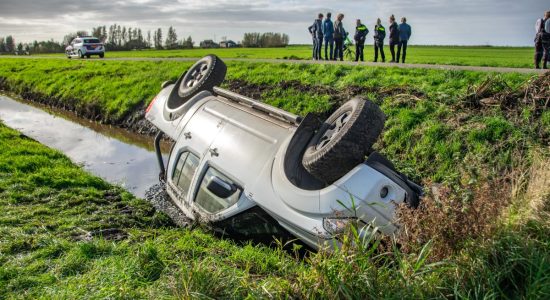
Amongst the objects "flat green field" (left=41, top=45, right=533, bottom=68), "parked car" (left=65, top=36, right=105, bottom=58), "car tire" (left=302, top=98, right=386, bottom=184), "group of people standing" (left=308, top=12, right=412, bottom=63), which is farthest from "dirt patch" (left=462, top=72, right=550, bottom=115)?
"parked car" (left=65, top=36, right=105, bottom=58)

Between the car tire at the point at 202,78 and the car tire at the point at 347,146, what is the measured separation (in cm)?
310

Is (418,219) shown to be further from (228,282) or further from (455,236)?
(228,282)

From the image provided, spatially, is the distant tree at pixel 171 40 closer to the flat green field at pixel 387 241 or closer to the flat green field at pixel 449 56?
the flat green field at pixel 449 56

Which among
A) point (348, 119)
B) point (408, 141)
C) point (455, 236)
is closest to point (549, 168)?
point (455, 236)

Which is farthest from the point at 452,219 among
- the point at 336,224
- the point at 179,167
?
the point at 179,167

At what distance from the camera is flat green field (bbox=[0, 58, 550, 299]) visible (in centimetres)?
335

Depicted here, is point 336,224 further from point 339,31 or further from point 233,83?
point 339,31

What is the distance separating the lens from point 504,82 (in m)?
9.85

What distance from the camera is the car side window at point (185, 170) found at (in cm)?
616

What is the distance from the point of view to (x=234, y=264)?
432 centimetres

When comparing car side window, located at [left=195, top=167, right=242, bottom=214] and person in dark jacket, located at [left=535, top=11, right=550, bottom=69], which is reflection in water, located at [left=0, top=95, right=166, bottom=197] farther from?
person in dark jacket, located at [left=535, top=11, right=550, bottom=69]

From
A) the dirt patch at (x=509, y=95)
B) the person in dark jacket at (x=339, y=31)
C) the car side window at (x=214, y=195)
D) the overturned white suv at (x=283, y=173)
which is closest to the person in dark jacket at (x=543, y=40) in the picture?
the dirt patch at (x=509, y=95)

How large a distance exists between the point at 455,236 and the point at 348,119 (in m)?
1.59

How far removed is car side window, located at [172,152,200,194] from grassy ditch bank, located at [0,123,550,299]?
0.67 m
